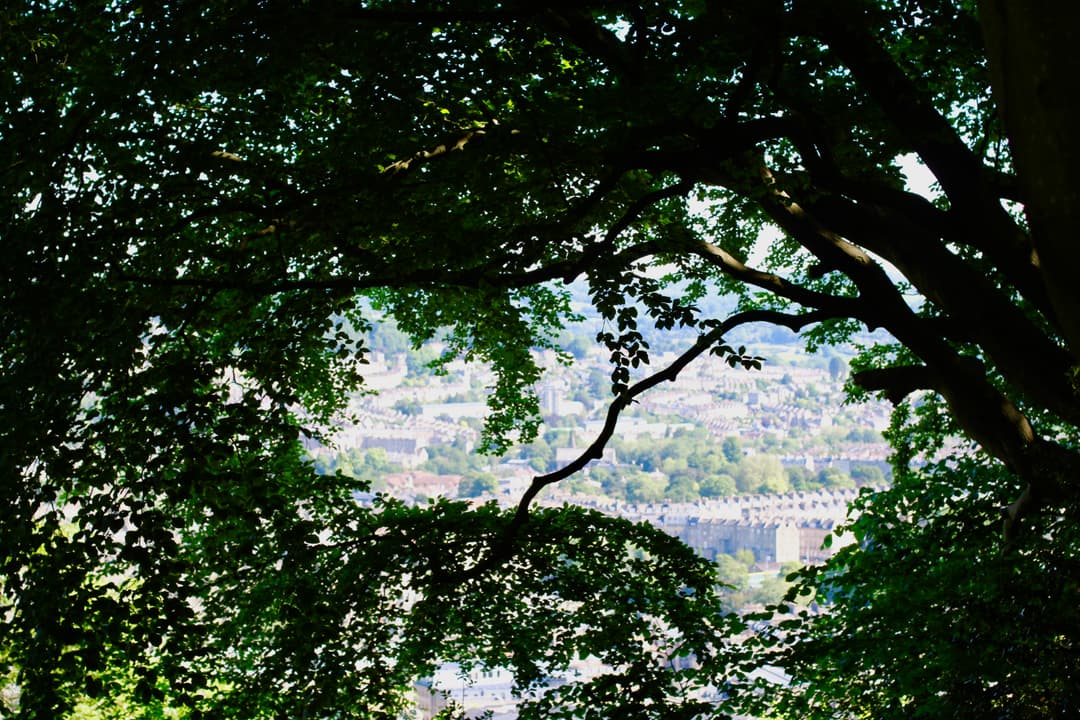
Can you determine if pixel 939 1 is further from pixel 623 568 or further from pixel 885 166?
pixel 623 568

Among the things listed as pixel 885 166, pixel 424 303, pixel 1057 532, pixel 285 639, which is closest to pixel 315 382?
pixel 424 303

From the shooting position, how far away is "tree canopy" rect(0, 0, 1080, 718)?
482 centimetres

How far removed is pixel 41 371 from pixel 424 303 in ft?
23.7

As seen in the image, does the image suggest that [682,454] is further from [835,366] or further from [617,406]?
[617,406]

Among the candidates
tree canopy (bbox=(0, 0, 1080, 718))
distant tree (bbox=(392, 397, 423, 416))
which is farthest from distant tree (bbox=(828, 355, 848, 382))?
tree canopy (bbox=(0, 0, 1080, 718))

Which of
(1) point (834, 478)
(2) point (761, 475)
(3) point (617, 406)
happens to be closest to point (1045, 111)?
(3) point (617, 406)

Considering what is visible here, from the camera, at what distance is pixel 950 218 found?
6328 millimetres

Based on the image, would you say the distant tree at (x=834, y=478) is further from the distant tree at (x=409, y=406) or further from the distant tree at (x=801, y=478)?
the distant tree at (x=409, y=406)

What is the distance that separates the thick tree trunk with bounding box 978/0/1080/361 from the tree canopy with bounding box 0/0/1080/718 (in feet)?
0.06

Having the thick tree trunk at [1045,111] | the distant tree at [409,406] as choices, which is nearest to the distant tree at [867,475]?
the distant tree at [409,406]

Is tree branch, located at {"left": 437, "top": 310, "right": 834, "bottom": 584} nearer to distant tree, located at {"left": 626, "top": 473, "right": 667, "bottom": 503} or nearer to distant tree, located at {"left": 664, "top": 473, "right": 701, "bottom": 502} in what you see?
distant tree, located at {"left": 626, "top": 473, "right": 667, "bottom": 503}

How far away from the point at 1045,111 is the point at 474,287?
14.3ft

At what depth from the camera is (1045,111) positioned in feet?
9.87

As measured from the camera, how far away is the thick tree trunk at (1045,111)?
9.61 ft
